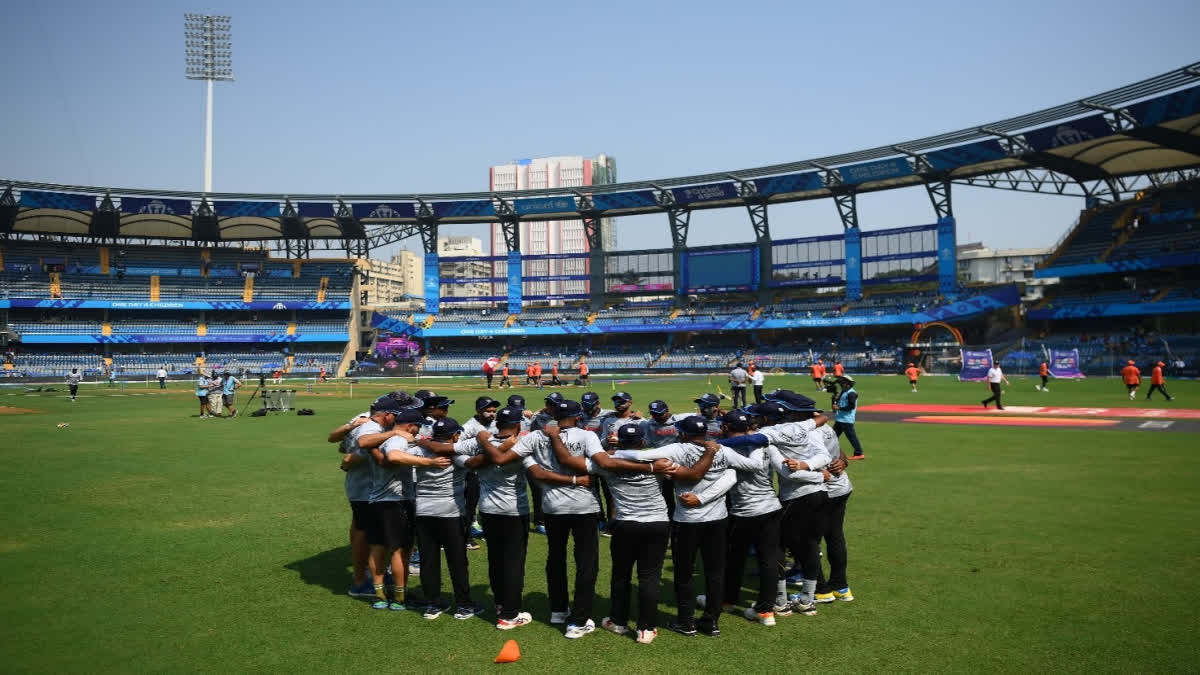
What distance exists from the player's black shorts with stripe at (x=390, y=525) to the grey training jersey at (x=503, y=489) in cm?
98

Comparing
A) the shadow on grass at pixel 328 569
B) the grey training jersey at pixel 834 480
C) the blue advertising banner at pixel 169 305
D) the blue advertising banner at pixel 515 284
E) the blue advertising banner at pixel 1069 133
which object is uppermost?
the blue advertising banner at pixel 1069 133

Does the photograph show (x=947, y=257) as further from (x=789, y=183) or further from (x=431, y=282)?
(x=431, y=282)

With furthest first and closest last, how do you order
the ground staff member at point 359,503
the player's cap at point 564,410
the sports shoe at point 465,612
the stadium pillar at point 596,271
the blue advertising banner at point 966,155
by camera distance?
the stadium pillar at point 596,271 < the blue advertising banner at point 966,155 < the ground staff member at point 359,503 < the sports shoe at point 465,612 < the player's cap at point 564,410

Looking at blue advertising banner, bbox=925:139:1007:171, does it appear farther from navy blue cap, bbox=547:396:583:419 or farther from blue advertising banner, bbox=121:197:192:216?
blue advertising banner, bbox=121:197:192:216

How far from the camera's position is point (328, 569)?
8.66 metres

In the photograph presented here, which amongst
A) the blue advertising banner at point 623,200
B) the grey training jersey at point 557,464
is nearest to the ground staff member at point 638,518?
the grey training jersey at point 557,464

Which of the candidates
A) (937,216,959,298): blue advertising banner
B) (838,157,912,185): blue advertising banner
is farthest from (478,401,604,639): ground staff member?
(937,216,959,298): blue advertising banner

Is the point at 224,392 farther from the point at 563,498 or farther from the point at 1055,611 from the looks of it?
the point at 1055,611

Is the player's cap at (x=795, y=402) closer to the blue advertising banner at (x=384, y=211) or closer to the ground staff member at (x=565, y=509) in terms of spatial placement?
the ground staff member at (x=565, y=509)

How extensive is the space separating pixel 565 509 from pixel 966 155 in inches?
2197

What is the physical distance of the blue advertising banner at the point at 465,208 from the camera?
72125mm

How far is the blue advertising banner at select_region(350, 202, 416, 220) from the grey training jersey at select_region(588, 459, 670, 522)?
225 feet

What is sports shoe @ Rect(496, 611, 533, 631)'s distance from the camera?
22.6 ft

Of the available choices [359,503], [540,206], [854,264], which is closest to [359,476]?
[359,503]
